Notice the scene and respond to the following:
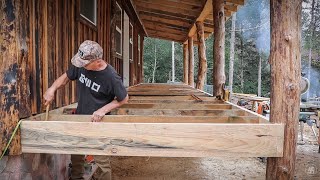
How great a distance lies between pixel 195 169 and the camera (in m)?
7.04

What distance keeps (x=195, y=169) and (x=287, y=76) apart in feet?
14.6

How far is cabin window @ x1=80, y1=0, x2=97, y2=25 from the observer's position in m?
5.66

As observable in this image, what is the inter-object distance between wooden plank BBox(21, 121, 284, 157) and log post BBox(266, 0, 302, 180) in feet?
0.77

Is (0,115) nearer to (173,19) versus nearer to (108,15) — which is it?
(108,15)

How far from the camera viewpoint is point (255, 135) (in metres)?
2.79

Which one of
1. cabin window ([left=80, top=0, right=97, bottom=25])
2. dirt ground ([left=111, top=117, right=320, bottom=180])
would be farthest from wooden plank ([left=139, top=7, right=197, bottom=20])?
dirt ground ([left=111, top=117, right=320, bottom=180])

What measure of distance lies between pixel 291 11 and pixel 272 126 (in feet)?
3.61

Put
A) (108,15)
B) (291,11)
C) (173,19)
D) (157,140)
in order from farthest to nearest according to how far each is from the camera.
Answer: (173,19)
(108,15)
(291,11)
(157,140)

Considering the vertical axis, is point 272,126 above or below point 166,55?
below

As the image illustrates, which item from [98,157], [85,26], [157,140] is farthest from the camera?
[85,26]

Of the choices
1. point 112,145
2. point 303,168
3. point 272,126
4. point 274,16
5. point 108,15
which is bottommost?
point 303,168

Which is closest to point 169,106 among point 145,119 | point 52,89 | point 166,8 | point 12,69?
point 145,119

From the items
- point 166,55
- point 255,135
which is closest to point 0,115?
point 255,135

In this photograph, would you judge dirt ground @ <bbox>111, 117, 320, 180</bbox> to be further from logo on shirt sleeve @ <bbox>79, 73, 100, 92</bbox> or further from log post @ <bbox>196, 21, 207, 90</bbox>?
log post @ <bbox>196, 21, 207, 90</bbox>
